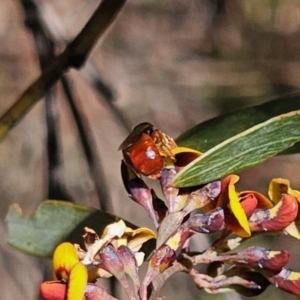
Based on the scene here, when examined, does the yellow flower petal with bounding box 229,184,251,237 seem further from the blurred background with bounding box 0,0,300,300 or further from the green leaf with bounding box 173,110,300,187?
the blurred background with bounding box 0,0,300,300

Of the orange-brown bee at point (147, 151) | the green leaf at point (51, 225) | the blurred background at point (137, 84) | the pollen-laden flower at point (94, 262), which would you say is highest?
the orange-brown bee at point (147, 151)

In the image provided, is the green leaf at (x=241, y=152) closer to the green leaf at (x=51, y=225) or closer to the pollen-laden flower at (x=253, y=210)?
the pollen-laden flower at (x=253, y=210)

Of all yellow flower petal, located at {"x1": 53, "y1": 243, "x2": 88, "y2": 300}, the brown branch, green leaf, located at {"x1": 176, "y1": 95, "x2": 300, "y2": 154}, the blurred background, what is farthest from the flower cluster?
the blurred background

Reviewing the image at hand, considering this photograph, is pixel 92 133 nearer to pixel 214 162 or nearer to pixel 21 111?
pixel 21 111

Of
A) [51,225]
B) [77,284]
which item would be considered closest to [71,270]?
[77,284]

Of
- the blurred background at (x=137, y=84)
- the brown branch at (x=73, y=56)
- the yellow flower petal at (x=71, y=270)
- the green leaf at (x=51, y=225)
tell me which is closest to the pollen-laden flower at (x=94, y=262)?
the yellow flower petal at (x=71, y=270)

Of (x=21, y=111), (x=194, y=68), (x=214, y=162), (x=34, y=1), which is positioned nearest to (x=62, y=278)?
(x=214, y=162)

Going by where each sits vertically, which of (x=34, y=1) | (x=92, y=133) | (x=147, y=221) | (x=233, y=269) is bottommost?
(x=147, y=221)
